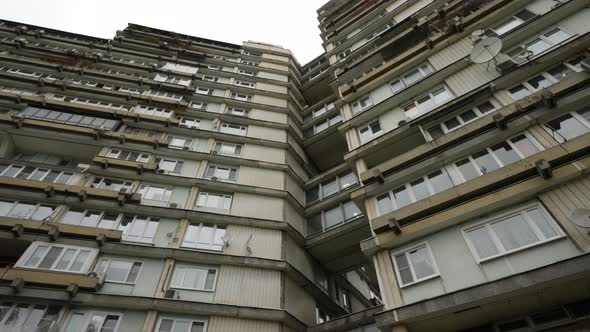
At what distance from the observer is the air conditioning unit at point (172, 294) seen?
598 inches

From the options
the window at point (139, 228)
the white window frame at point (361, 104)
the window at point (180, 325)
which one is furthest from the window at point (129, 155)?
the white window frame at point (361, 104)

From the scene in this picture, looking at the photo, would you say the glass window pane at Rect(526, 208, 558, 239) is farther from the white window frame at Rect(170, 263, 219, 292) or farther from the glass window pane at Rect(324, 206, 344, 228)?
the white window frame at Rect(170, 263, 219, 292)

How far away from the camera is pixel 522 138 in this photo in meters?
12.6

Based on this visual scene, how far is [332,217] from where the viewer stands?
2127cm

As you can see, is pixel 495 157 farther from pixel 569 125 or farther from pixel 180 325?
pixel 180 325

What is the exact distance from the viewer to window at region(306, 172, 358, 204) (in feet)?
73.0

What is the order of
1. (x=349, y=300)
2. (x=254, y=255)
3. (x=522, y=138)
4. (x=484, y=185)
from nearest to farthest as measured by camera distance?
(x=484, y=185) < (x=522, y=138) < (x=254, y=255) < (x=349, y=300)

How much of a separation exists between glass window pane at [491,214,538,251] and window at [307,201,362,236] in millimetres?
9387

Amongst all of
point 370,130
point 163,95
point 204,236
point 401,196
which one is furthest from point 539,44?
point 163,95

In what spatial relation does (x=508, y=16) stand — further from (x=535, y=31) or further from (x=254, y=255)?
(x=254, y=255)

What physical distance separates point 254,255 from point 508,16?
68.7 feet

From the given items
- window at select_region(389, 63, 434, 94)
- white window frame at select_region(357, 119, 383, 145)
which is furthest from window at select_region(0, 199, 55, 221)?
window at select_region(389, 63, 434, 94)

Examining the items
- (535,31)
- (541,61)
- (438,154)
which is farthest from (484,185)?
(535,31)

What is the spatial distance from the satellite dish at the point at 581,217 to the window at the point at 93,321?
18.3 meters
